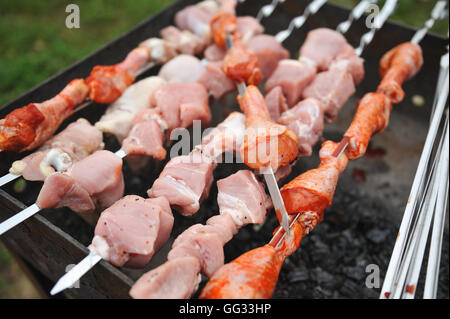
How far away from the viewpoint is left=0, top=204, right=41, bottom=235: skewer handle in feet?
6.03

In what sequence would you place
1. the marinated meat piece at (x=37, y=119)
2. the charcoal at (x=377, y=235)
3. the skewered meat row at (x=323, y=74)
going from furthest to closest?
the charcoal at (x=377, y=235)
the skewered meat row at (x=323, y=74)
the marinated meat piece at (x=37, y=119)

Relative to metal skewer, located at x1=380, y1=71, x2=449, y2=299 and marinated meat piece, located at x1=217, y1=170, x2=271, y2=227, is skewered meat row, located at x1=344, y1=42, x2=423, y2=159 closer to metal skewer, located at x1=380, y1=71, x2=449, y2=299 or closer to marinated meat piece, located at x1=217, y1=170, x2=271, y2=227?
metal skewer, located at x1=380, y1=71, x2=449, y2=299

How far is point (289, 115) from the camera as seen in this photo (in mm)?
2549

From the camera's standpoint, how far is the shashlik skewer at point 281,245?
160 cm

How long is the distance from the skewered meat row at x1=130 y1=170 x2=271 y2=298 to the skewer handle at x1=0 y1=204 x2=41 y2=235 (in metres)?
0.70

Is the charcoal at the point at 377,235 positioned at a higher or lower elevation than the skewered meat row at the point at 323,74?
lower

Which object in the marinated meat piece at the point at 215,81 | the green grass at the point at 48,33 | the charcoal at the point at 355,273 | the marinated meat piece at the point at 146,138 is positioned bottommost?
the charcoal at the point at 355,273

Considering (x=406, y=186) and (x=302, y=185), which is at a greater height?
(x=302, y=185)

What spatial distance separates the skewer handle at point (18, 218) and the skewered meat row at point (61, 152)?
9.7 inches

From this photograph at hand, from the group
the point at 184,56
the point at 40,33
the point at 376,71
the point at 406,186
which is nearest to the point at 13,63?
the point at 40,33

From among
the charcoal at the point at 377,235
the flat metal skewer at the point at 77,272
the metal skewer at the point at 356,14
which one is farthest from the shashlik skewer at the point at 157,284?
the metal skewer at the point at 356,14

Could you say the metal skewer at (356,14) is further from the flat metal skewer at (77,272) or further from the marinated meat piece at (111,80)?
the flat metal skewer at (77,272)

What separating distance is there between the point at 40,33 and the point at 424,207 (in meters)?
5.33
